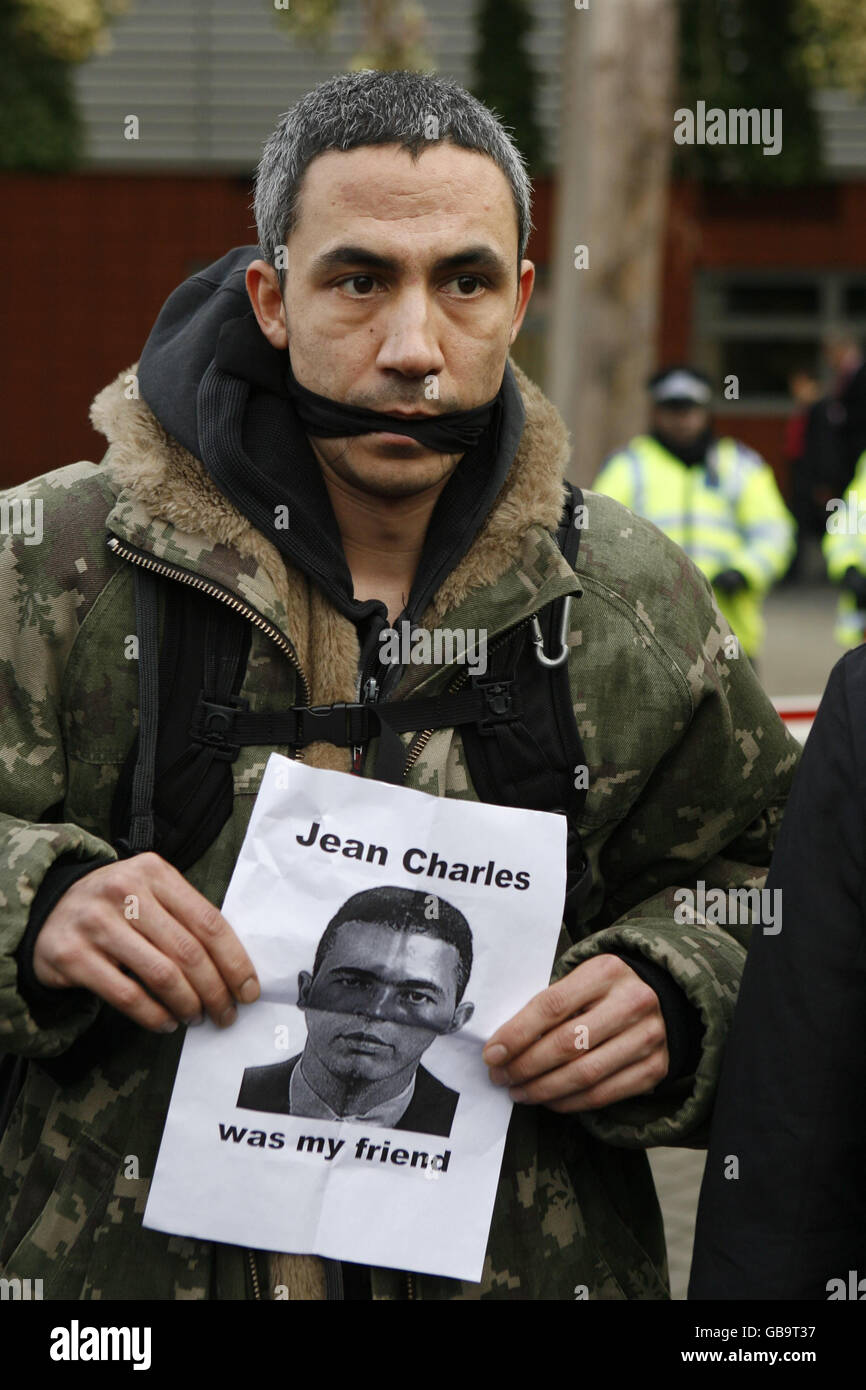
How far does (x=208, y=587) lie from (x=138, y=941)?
0.42m

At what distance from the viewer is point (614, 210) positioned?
33.7ft

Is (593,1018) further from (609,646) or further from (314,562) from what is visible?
(314,562)

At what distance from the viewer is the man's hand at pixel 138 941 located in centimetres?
192

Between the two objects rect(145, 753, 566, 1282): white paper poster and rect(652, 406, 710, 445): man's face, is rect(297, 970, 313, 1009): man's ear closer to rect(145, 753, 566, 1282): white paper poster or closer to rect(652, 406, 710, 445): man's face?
rect(145, 753, 566, 1282): white paper poster

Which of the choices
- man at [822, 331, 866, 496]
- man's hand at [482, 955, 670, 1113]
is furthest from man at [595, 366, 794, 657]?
man's hand at [482, 955, 670, 1113]

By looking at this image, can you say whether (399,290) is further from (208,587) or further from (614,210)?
(614,210)

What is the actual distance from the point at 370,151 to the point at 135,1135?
3.86 feet

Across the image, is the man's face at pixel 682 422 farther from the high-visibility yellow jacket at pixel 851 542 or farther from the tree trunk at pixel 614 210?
the tree trunk at pixel 614 210

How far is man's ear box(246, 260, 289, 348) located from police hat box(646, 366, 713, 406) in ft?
19.4

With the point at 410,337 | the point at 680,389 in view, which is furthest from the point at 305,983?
the point at 680,389

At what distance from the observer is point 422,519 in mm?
2213

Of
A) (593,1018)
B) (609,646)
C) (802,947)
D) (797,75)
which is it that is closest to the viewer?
(802,947)

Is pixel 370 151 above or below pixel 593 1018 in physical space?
above
